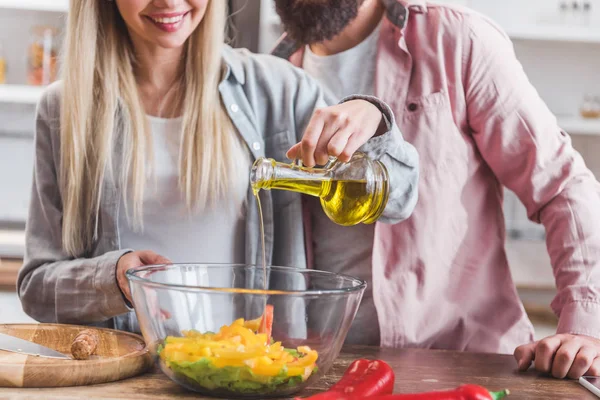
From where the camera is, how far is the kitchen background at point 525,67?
2986mm

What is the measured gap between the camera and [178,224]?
1537mm

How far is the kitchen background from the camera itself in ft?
9.80

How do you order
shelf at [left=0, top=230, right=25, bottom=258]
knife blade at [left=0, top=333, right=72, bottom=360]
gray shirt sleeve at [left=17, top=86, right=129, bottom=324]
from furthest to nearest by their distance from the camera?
shelf at [left=0, top=230, right=25, bottom=258]
gray shirt sleeve at [left=17, top=86, right=129, bottom=324]
knife blade at [left=0, top=333, right=72, bottom=360]

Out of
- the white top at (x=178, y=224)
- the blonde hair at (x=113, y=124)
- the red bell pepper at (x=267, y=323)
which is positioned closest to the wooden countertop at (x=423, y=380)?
the red bell pepper at (x=267, y=323)

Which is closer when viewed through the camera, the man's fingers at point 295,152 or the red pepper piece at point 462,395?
the red pepper piece at point 462,395

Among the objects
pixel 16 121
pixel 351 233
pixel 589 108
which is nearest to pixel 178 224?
pixel 351 233

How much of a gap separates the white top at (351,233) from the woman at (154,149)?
0.08m

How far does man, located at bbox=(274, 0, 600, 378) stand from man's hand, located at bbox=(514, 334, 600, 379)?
0.21 meters

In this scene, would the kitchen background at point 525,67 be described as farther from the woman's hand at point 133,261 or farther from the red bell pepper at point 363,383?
the red bell pepper at point 363,383

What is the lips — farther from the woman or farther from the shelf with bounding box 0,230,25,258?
the shelf with bounding box 0,230,25,258

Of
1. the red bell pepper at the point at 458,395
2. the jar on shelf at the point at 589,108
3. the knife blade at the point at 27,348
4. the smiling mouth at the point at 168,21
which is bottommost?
the knife blade at the point at 27,348

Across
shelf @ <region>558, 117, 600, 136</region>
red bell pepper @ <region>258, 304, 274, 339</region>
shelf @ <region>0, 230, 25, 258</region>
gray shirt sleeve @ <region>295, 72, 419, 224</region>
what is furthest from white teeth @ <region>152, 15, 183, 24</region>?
shelf @ <region>558, 117, 600, 136</region>

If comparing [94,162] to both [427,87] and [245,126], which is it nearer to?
[245,126]

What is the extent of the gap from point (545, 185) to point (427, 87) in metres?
0.29
